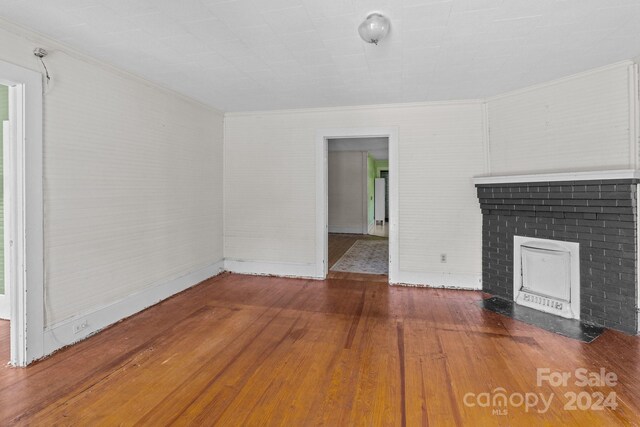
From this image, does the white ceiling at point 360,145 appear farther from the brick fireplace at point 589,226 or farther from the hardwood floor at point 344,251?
the brick fireplace at point 589,226

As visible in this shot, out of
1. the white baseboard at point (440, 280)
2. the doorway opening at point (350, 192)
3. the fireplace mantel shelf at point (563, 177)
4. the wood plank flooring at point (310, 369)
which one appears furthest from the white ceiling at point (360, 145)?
the wood plank flooring at point (310, 369)

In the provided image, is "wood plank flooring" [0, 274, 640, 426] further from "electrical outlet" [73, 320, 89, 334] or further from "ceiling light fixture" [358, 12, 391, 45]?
"ceiling light fixture" [358, 12, 391, 45]

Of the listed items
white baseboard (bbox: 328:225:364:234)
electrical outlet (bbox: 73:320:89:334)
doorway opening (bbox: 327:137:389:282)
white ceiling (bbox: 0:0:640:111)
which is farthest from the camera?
white baseboard (bbox: 328:225:364:234)

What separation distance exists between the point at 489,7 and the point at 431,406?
248 centimetres

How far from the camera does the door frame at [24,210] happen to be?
7.19 ft

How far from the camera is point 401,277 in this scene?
4160 mm

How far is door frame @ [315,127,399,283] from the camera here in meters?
4.14

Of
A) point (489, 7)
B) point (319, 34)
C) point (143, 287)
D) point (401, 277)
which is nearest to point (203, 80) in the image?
point (319, 34)

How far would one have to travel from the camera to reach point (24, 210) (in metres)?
2.21

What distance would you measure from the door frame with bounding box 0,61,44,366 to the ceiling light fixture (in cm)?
241

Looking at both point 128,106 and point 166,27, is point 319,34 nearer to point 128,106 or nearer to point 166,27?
point 166,27

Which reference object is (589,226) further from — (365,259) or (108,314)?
(108,314)

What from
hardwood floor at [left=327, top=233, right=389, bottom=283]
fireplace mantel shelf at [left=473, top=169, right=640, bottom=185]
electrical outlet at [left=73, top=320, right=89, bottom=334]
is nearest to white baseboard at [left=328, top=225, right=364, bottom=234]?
hardwood floor at [left=327, top=233, right=389, bottom=283]

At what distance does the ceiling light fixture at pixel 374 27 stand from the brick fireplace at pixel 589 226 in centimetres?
223
